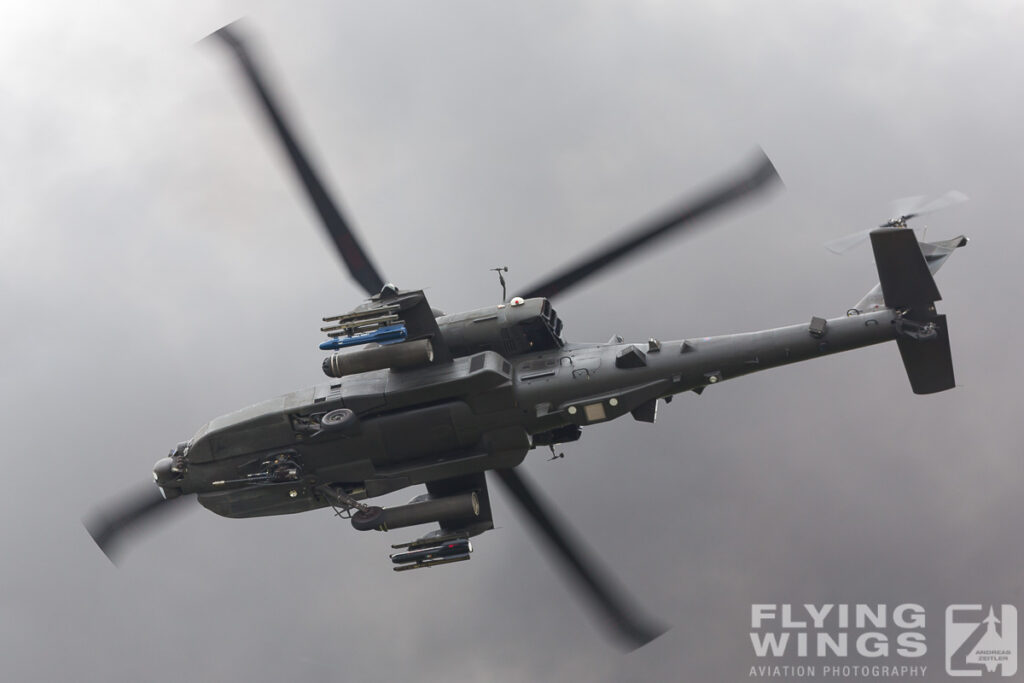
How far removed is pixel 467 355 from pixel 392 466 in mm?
2470

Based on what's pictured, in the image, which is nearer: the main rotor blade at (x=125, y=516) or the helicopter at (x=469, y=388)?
the helicopter at (x=469, y=388)

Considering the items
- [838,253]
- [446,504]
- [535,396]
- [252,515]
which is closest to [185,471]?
[252,515]

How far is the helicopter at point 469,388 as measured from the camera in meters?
20.0

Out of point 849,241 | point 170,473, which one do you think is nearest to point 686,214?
point 849,241

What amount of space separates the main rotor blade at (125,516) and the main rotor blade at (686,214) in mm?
9626

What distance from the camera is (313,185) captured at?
792 inches

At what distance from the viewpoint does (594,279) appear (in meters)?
20.8

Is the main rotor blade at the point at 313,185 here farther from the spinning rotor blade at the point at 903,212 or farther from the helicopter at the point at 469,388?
the spinning rotor blade at the point at 903,212

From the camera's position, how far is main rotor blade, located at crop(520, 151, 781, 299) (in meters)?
19.4

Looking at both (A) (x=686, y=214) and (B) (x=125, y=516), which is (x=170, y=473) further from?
(A) (x=686, y=214)

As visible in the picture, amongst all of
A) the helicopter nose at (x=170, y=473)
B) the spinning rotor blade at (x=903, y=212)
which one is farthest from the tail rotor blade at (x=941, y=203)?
the helicopter nose at (x=170, y=473)

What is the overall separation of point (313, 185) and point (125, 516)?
8.30 m

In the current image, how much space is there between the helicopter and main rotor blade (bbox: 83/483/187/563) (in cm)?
64

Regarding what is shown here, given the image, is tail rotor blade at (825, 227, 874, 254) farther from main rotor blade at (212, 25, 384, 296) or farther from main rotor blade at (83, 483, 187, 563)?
main rotor blade at (83, 483, 187, 563)
